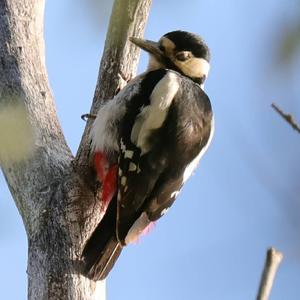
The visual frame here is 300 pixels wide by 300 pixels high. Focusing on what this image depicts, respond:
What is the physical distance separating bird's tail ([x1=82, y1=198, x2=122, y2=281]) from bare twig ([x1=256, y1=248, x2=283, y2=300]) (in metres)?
1.33

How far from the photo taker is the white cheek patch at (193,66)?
3135mm

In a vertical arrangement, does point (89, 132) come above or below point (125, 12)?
below

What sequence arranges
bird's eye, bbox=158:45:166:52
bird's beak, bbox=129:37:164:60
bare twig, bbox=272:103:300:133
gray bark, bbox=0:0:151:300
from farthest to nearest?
bird's eye, bbox=158:45:166:52
bird's beak, bbox=129:37:164:60
gray bark, bbox=0:0:151:300
bare twig, bbox=272:103:300:133

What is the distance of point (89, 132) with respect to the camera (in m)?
2.73

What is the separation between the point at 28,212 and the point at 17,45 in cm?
72

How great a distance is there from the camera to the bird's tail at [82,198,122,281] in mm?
2209

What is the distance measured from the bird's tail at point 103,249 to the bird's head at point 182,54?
0.86 meters

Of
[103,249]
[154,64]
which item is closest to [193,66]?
[154,64]

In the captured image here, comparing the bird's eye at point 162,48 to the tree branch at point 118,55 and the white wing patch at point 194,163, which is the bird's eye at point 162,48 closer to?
the tree branch at point 118,55

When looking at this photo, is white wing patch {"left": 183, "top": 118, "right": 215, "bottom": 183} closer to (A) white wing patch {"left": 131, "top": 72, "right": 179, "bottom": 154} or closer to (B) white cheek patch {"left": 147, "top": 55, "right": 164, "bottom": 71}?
(A) white wing patch {"left": 131, "top": 72, "right": 179, "bottom": 154}

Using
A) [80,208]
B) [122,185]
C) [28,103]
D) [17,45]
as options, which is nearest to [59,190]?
[80,208]

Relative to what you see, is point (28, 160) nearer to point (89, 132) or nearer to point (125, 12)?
point (89, 132)

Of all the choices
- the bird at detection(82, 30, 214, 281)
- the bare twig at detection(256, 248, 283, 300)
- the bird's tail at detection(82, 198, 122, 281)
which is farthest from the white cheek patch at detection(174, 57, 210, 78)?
the bare twig at detection(256, 248, 283, 300)

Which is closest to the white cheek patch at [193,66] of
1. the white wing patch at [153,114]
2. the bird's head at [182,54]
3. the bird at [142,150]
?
the bird's head at [182,54]
